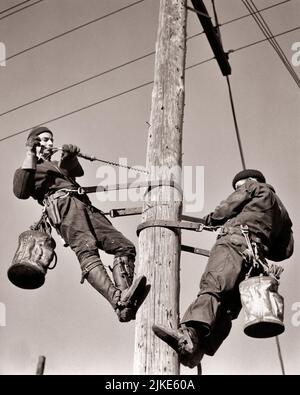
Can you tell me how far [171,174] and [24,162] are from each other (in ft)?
4.53

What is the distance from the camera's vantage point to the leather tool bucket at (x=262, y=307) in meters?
4.02

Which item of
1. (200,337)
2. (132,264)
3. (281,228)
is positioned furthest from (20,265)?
(281,228)

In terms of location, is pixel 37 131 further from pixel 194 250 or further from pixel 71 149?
pixel 194 250

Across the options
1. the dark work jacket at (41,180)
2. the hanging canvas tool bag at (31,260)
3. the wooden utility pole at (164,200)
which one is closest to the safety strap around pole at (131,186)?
the wooden utility pole at (164,200)

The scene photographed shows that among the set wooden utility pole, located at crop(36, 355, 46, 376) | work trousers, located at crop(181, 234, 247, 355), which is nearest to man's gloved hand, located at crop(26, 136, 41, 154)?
work trousers, located at crop(181, 234, 247, 355)

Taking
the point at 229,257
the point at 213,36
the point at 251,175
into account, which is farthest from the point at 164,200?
the point at 213,36

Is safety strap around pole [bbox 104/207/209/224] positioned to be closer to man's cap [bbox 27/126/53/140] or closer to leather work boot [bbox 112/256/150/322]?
leather work boot [bbox 112/256/150/322]

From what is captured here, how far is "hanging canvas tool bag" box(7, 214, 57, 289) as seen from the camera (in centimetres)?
486

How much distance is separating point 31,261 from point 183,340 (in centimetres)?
157

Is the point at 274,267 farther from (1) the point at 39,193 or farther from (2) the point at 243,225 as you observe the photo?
(1) the point at 39,193

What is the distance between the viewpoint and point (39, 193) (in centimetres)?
554

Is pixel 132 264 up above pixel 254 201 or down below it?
below

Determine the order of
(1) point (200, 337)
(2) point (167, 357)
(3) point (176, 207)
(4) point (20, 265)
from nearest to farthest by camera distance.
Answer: (2) point (167, 357), (1) point (200, 337), (3) point (176, 207), (4) point (20, 265)

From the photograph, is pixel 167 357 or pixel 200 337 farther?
pixel 200 337
